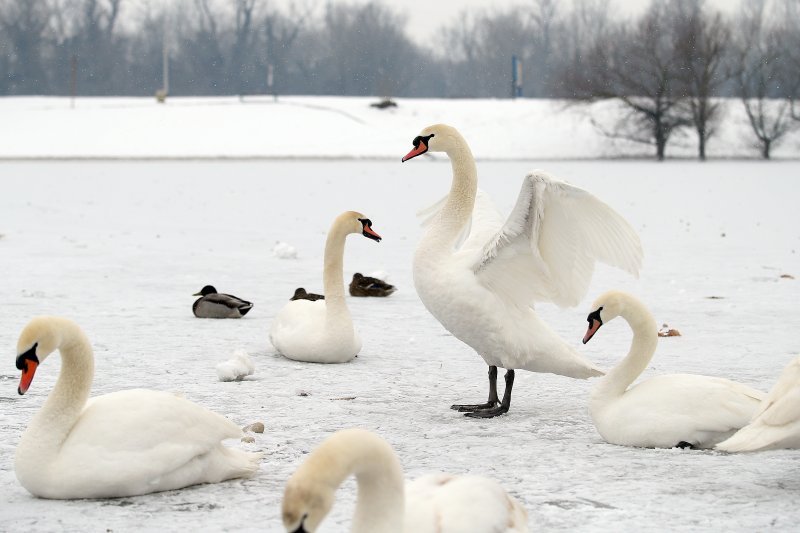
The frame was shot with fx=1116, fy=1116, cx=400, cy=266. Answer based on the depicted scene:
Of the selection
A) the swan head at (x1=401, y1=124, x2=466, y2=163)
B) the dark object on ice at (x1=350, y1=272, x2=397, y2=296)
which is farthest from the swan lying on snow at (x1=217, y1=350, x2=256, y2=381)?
the dark object on ice at (x1=350, y1=272, x2=397, y2=296)

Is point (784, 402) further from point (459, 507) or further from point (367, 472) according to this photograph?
point (367, 472)

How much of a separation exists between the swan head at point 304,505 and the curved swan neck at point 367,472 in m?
0.03

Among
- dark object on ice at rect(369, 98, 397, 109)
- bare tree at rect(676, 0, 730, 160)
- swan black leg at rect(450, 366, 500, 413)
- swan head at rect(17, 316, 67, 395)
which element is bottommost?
swan black leg at rect(450, 366, 500, 413)

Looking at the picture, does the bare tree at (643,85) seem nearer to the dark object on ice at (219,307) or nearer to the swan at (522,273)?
the dark object on ice at (219,307)

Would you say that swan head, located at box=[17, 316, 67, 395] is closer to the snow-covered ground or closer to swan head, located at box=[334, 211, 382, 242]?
swan head, located at box=[334, 211, 382, 242]

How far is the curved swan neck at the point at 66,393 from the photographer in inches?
137

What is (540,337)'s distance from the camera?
4.97 metres

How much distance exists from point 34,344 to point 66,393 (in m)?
0.19

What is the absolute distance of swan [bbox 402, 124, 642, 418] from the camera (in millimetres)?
4793

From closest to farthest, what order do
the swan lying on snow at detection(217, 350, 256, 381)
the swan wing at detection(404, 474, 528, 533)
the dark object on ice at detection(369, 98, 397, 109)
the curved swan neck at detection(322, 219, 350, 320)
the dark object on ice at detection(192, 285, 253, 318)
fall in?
the swan wing at detection(404, 474, 528, 533), the swan lying on snow at detection(217, 350, 256, 381), the curved swan neck at detection(322, 219, 350, 320), the dark object on ice at detection(192, 285, 253, 318), the dark object on ice at detection(369, 98, 397, 109)

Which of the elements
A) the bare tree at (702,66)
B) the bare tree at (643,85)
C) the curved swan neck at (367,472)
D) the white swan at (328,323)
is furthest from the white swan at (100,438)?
the bare tree at (702,66)

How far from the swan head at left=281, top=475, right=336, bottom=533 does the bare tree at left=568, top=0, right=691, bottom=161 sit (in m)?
38.6

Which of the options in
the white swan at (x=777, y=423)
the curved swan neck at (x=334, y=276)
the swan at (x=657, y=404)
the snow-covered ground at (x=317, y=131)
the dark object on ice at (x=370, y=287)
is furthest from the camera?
the snow-covered ground at (x=317, y=131)

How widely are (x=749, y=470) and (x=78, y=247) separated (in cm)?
916
